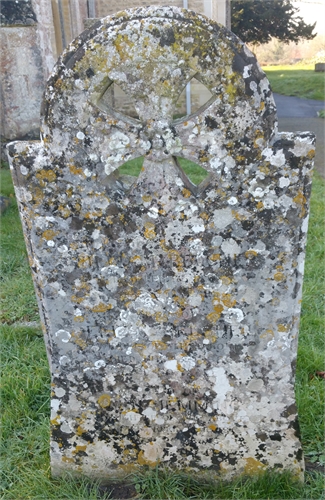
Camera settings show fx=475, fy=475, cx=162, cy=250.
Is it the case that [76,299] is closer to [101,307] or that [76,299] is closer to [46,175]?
[101,307]

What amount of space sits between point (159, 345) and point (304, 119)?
1349 cm

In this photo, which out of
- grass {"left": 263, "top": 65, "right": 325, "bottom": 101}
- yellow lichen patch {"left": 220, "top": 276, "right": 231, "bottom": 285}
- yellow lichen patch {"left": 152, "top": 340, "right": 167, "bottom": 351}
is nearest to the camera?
yellow lichen patch {"left": 220, "top": 276, "right": 231, "bottom": 285}

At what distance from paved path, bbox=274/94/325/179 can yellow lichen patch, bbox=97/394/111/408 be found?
685 cm

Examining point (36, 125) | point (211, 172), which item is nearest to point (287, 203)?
point (211, 172)

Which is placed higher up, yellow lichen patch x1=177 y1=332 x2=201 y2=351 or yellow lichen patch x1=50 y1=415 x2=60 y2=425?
yellow lichen patch x1=177 y1=332 x2=201 y2=351

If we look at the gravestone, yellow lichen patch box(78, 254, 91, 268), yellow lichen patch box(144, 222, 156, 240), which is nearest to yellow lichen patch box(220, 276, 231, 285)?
the gravestone

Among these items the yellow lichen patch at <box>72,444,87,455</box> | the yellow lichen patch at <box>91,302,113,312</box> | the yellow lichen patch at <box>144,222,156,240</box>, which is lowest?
the yellow lichen patch at <box>72,444,87,455</box>

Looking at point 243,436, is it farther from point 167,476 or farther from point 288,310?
point 288,310

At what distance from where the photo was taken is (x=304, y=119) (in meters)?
14.2

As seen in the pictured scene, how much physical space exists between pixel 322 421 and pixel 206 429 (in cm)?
77

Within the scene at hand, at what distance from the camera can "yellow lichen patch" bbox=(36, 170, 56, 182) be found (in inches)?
76.9

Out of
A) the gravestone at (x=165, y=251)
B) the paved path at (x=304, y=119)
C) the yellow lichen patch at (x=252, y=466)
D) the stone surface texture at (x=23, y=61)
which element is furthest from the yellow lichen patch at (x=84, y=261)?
the stone surface texture at (x=23, y=61)

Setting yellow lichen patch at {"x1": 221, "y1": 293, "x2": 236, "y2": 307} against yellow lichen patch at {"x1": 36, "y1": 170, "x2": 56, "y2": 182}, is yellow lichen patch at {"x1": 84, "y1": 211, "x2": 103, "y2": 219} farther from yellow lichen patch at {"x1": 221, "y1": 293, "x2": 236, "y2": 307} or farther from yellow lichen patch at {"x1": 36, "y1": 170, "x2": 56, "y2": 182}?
yellow lichen patch at {"x1": 221, "y1": 293, "x2": 236, "y2": 307}

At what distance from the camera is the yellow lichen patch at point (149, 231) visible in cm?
201
